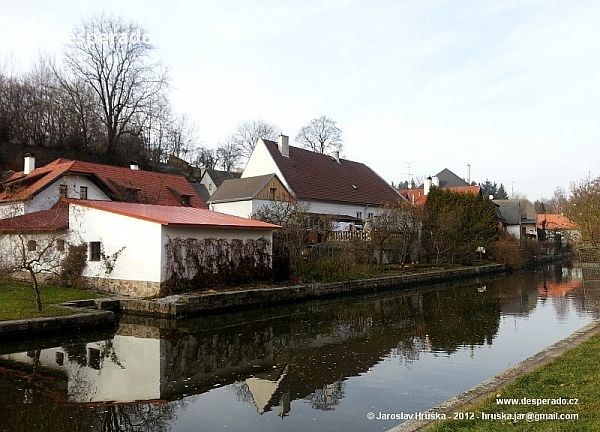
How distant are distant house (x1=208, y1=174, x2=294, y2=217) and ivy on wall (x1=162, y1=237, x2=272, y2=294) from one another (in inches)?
442

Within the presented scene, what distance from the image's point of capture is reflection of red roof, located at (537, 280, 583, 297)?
79.2ft

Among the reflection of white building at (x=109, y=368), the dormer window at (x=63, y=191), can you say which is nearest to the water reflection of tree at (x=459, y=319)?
the reflection of white building at (x=109, y=368)

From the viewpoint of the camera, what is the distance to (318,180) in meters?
38.2

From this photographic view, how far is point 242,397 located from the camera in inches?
330

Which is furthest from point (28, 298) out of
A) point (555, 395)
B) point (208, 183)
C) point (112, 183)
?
point (208, 183)

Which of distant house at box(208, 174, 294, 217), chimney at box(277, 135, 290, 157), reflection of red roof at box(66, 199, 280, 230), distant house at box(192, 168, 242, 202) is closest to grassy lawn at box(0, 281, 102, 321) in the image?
reflection of red roof at box(66, 199, 280, 230)

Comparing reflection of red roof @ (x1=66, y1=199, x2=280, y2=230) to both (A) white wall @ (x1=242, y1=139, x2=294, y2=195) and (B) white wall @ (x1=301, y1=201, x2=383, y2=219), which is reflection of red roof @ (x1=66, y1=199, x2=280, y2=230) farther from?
(A) white wall @ (x1=242, y1=139, x2=294, y2=195)

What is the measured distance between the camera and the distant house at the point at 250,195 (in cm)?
3272

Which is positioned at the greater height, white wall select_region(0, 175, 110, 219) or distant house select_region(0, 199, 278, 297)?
white wall select_region(0, 175, 110, 219)

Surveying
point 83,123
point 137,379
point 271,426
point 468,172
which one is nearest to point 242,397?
point 271,426

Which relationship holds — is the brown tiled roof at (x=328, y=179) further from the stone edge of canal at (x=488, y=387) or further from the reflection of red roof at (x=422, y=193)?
the stone edge of canal at (x=488, y=387)

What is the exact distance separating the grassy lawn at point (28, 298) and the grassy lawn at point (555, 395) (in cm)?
1107

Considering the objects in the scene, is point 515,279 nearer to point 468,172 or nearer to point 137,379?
point 137,379

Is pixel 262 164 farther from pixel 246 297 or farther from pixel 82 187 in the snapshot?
pixel 246 297
